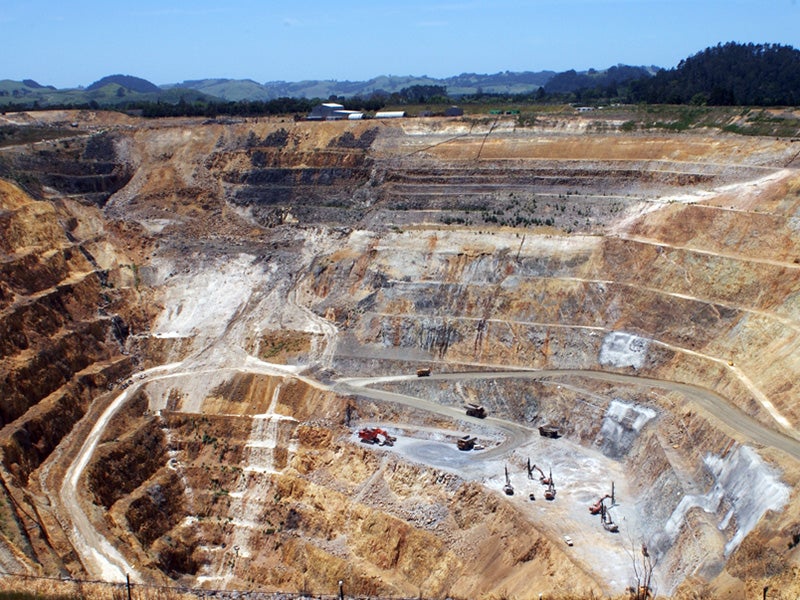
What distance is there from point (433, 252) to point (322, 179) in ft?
68.1

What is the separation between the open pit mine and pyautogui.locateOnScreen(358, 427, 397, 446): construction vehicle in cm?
61

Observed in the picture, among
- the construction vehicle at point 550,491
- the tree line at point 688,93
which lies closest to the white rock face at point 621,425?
the construction vehicle at point 550,491

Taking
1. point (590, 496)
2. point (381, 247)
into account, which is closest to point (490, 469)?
point (590, 496)

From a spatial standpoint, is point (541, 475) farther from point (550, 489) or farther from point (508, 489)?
point (508, 489)

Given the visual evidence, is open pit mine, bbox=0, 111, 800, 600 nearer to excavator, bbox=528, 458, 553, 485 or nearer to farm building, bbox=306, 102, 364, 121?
excavator, bbox=528, 458, 553, 485

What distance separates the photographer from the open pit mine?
1566 inches

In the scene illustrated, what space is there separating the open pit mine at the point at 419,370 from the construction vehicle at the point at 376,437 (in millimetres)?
607

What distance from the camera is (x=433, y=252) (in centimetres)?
6500

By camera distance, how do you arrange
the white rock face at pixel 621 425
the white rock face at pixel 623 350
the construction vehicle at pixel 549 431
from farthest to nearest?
the white rock face at pixel 623 350, the construction vehicle at pixel 549 431, the white rock face at pixel 621 425

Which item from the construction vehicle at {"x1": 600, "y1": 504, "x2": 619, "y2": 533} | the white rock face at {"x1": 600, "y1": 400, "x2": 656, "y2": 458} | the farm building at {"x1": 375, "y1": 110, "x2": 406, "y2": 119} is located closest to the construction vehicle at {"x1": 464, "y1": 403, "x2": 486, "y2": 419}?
the white rock face at {"x1": 600, "y1": 400, "x2": 656, "y2": 458}

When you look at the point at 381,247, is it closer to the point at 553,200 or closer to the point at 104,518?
the point at 553,200

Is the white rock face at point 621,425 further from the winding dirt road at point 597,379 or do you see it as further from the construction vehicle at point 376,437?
the construction vehicle at point 376,437

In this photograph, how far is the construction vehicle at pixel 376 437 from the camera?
50562 millimetres

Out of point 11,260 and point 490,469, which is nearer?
point 490,469
